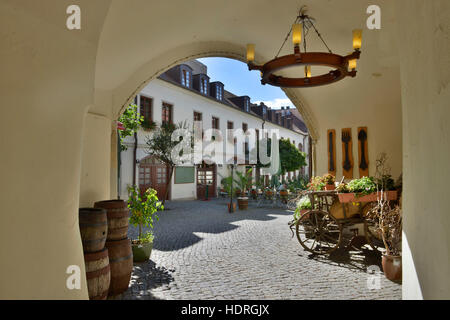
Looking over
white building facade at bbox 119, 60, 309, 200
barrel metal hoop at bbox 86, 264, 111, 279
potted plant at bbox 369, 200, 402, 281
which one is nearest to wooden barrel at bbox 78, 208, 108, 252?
barrel metal hoop at bbox 86, 264, 111, 279

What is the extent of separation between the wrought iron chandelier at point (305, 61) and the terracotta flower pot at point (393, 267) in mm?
2712

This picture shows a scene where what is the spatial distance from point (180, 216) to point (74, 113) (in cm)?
871

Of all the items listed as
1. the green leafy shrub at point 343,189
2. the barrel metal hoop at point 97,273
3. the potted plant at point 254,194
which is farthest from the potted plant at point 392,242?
the potted plant at point 254,194

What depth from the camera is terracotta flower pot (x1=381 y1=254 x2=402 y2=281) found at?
3984mm

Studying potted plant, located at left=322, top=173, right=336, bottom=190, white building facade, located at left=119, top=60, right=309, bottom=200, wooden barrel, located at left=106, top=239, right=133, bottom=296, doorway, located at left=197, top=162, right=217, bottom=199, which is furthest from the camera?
doorway, located at left=197, top=162, right=217, bottom=199

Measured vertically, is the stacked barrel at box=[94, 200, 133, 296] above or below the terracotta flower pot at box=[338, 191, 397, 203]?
below

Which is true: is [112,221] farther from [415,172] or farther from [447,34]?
[447,34]

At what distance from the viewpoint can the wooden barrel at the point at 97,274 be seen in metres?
3.07

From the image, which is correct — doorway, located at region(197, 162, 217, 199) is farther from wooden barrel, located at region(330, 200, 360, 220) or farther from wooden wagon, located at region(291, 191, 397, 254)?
wooden barrel, located at region(330, 200, 360, 220)

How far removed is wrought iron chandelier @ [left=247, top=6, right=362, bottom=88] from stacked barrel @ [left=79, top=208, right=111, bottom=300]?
3.03 meters

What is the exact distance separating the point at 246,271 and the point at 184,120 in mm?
13491

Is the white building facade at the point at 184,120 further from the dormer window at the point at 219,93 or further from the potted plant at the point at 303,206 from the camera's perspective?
the potted plant at the point at 303,206

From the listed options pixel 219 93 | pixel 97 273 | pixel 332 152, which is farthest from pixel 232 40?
pixel 219 93
